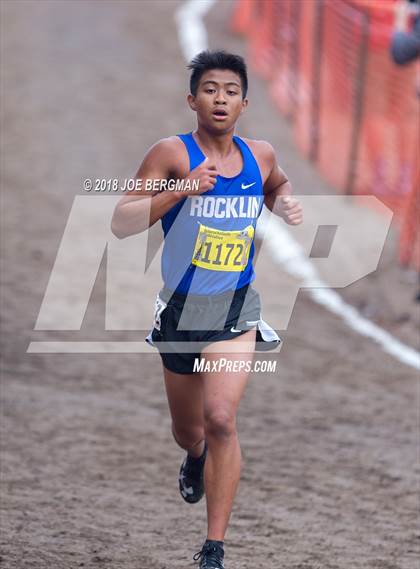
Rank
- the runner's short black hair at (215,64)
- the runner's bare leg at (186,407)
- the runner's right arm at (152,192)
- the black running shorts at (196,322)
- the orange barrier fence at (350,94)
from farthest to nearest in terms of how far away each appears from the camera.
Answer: the orange barrier fence at (350,94) < the runner's bare leg at (186,407) < the black running shorts at (196,322) < the runner's short black hair at (215,64) < the runner's right arm at (152,192)

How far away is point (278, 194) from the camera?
582 cm

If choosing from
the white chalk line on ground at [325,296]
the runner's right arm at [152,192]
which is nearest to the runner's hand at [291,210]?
the runner's right arm at [152,192]

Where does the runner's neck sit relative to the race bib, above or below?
above

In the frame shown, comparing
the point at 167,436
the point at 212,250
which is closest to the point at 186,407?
the point at 212,250

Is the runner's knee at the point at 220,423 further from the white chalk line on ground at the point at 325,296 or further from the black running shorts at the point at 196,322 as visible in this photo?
the white chalk line on ground at the point at 325,296

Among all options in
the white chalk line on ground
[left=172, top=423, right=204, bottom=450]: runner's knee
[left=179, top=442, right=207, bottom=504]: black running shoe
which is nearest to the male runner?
[left=172, top=423, right=204, bottom=450]: runner's knee

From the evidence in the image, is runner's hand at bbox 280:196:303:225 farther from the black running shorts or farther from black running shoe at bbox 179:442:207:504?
black running shoe at bbox 179:442:207:504

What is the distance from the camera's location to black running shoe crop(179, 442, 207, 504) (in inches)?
246

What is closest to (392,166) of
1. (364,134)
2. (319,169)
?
(364,134)

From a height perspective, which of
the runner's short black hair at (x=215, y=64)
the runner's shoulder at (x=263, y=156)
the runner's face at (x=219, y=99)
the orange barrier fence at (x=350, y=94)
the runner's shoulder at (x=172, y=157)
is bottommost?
the orange barrier fence at (x=350, y=94)

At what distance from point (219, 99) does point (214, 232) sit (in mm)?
574

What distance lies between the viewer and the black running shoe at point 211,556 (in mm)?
5223

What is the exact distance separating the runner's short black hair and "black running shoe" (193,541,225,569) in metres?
1.94

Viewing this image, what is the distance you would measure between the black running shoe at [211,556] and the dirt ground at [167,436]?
1.45ft
